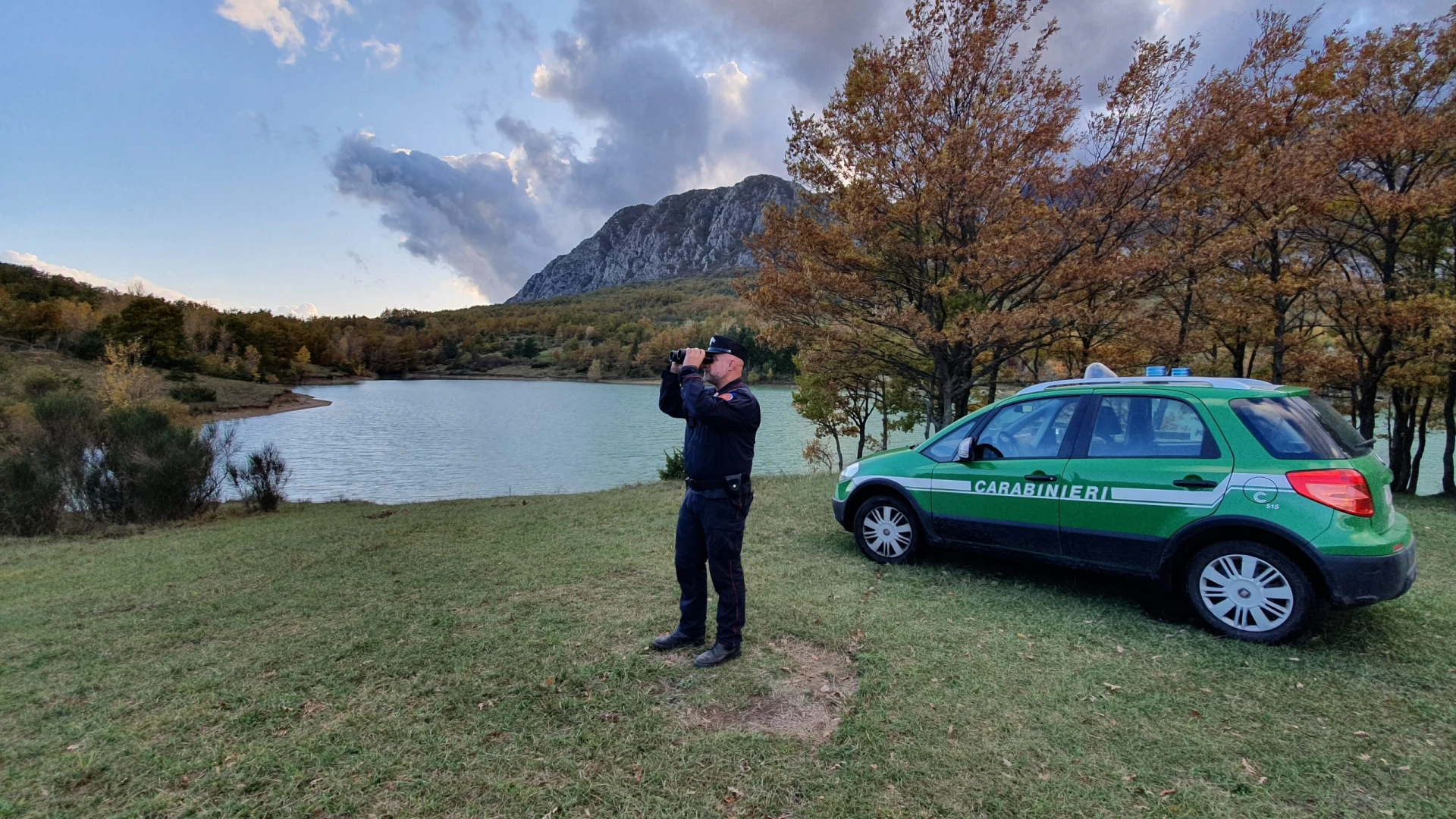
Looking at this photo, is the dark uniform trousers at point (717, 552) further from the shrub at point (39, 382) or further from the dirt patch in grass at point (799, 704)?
the shrub at point (39, 382)

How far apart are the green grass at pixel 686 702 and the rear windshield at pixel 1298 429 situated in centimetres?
116

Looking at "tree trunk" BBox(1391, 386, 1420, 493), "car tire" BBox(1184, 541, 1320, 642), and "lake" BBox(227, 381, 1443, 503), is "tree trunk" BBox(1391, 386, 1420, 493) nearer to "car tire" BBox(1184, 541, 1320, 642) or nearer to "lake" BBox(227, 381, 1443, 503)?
"lake" BBox(227, 381, 1443, 503)

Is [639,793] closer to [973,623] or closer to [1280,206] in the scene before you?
[973,623]

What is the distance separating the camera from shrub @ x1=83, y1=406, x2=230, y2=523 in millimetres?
11859

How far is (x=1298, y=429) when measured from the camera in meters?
3.73

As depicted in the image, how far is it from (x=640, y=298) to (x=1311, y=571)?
7110 inches

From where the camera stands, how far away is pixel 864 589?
495cm

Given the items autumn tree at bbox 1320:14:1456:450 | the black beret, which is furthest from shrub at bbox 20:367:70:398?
autumn tree at bbox 1320:14:1456:450

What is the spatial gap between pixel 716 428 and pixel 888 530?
2752 millimetres

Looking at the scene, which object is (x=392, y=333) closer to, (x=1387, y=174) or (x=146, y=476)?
(x=146, y=476)

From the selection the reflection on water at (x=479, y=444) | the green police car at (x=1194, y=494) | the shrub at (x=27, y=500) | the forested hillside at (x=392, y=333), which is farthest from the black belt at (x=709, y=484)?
the reflection on water at (x=479, y=444)

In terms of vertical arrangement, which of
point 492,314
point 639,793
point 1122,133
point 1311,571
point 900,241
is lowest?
point 639,793

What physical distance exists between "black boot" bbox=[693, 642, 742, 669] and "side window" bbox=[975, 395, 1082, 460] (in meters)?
2.60

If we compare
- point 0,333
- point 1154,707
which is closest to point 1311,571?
point 1154,707
